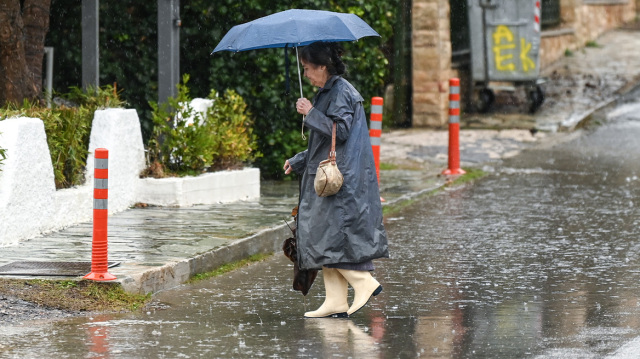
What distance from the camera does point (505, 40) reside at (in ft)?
60.5

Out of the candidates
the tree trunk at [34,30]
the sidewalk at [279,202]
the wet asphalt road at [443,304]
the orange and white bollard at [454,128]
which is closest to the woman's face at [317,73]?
the wet asphalt road at [443,304]

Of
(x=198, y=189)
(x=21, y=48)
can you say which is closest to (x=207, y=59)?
(x=198, y=189)

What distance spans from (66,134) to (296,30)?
3620mm

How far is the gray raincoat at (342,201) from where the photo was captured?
6383 millimetres

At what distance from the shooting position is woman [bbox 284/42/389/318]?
639cm

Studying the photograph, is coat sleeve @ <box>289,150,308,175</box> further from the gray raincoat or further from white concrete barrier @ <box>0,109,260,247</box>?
white concrete barrier @ <box>0,109,260,247</box>

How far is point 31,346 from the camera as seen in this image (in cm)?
573

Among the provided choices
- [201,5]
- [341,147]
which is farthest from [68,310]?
[201,5]

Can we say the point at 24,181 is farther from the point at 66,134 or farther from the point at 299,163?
the point at 299,163

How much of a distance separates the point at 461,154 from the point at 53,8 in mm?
5774

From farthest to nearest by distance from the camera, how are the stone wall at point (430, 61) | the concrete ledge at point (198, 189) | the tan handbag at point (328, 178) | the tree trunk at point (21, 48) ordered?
the stone wall at point (430, 61)
the concrete ledge at point (198, 189)
the tree trunk at point (21, 48)
the tan handbag at point (328, 178)

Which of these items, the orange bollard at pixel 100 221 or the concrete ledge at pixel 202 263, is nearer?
the orange bollard at pixel 100 221

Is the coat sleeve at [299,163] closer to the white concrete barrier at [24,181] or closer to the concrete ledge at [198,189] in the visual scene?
the white concrete barrier at [24,181]

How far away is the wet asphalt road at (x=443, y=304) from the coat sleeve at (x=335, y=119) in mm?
1077
